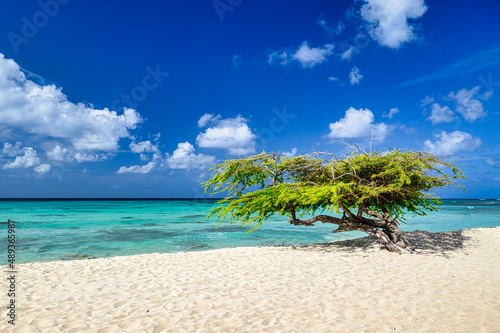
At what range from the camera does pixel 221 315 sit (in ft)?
16.5

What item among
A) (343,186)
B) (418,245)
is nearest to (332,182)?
(343,186)

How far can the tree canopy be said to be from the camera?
10.5m

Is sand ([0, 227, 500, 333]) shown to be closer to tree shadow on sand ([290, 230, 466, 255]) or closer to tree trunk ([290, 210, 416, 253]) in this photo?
tree trunk ([290, 210, 416, 253])

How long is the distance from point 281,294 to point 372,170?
24.5 feet

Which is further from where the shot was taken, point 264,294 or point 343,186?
point 343,186

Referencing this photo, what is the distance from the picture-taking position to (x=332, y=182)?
11.3 m

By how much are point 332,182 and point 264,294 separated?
244 inches

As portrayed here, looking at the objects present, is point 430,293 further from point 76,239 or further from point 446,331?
point 76,239

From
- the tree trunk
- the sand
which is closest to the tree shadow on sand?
the tree trunk

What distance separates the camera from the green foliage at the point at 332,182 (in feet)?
34.3

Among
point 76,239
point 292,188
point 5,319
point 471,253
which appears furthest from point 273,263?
point 76,239

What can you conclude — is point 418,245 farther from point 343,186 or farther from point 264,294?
point 264,294

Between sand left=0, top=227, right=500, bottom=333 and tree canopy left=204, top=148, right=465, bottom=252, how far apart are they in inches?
64.7

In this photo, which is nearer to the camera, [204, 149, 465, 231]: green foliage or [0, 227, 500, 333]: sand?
[0, 227, 500, 333]: sand
